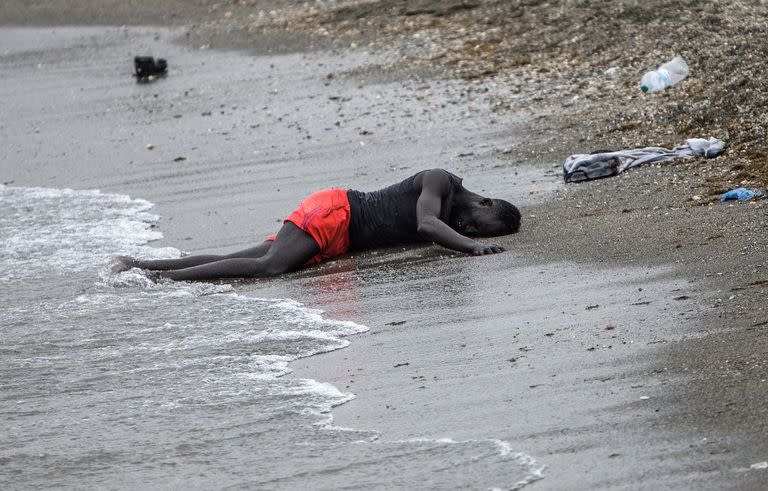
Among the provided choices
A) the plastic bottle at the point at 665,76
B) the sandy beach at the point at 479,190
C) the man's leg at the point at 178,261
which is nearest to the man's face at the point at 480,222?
the sandy beach at the point at 479,190

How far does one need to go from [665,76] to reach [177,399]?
699cm

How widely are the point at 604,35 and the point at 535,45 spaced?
0.84 meters

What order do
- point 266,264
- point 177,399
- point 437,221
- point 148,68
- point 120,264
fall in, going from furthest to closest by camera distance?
point 148,68 < point 120,264 < point 266,264 < point 437,221 < point 177,399

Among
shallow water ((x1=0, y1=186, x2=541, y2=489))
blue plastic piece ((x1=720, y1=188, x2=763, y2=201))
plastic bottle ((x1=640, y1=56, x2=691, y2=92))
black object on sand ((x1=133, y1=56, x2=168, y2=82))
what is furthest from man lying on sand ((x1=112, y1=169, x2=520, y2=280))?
black object on sand ((x1=133, y1=56, x2=168, y2=82))

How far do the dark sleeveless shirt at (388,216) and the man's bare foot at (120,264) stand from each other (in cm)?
151

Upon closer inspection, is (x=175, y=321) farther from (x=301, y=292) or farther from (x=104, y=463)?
(x=104, y=463)

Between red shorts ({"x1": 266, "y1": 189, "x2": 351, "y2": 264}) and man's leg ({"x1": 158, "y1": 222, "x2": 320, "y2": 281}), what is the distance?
7 centimetres

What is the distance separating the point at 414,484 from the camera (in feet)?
14.0

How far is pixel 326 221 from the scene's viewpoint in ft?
26.0

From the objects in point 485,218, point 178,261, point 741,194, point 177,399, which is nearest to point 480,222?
point 485,218

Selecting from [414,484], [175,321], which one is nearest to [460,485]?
[414,484]

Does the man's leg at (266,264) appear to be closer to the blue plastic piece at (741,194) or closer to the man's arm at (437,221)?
the man's arm at (437,221)

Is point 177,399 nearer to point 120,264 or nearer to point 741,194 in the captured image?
point 120,264

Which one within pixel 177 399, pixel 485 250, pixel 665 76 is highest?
pixel 665 76
